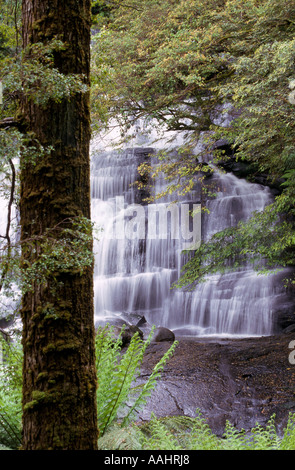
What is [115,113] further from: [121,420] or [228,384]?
[121,420]

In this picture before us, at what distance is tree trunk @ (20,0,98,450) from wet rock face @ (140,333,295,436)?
2860 mm

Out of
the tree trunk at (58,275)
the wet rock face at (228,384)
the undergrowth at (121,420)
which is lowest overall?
the wet rock face at (228,384)

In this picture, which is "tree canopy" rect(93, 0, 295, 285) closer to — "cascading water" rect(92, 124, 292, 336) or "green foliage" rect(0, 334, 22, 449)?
"cascading water" rect(92, 124, 292, 336)

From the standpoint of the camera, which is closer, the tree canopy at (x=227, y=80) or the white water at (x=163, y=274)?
the tree canopy at (x=227, y=80)

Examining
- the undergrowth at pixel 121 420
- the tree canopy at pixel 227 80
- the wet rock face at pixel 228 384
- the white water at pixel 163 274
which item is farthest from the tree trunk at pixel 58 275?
the white water at pixel 163 274

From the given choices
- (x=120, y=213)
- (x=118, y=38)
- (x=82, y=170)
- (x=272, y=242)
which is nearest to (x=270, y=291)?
(x=272, y=242)

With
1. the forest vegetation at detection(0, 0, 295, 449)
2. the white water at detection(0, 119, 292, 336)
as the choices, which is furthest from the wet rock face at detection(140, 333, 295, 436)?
the white water at detection(0, 119, 292, 336)

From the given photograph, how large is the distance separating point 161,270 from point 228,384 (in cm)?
747

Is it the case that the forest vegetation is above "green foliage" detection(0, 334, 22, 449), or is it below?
above

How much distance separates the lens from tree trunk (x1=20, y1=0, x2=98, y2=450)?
2533 millimetres

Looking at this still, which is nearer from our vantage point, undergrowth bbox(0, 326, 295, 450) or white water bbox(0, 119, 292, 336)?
undergrowth bbox(0, 326, 295, 450)

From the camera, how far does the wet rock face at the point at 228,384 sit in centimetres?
525

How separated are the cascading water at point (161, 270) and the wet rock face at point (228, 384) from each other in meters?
2.84

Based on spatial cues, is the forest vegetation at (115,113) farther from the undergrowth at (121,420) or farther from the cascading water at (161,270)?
the cascading water at (161,270)
